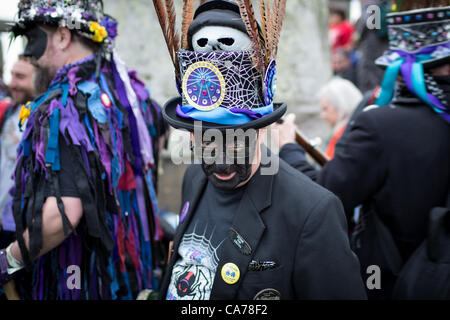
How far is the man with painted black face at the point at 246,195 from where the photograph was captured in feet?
4.79

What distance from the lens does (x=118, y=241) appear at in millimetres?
2338

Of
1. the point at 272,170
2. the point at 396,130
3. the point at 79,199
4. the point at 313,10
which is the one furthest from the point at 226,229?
the point at 313,10

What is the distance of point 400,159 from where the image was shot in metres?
1.93

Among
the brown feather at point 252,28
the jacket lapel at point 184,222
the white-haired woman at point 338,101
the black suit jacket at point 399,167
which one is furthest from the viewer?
the white-haired woman at point 338,101

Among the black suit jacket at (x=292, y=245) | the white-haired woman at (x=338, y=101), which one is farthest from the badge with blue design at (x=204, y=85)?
the white-haired woman at (x=338, y=101)

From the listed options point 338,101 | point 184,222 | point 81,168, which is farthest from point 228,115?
point 338,101

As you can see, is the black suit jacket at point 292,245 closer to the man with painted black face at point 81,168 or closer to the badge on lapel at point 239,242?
the badge on lapel at point 239,242

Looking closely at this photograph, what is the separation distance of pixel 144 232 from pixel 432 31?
1922mm

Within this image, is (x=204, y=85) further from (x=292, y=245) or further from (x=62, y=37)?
(x=62, y=37)

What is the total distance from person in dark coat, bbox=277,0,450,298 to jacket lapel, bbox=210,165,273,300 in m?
0.63

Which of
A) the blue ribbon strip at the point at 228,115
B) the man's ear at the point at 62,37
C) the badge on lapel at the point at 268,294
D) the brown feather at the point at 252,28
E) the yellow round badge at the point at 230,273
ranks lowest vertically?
the badge on lapel at the point at 268,294

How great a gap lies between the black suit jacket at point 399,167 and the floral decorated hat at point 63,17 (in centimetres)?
150

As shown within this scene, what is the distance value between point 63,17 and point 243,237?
155 centimetres
